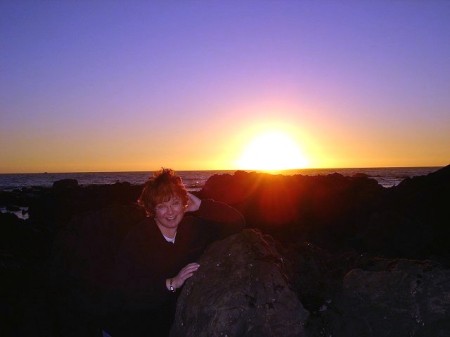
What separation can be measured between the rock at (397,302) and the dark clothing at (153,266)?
4.98 ft

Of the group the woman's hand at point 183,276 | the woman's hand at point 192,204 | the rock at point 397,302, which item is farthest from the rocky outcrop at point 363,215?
the woman's hand at point 183,276

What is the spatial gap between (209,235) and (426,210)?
1012 centimetres

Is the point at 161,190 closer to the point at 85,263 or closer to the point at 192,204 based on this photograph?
the point at 192,204

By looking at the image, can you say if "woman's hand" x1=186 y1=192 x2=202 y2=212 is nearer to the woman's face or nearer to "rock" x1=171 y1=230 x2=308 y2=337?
the woman's face

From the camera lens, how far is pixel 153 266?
14.7 feet

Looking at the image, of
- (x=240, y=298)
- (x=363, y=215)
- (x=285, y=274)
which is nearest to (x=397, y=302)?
(x=285, y=274)

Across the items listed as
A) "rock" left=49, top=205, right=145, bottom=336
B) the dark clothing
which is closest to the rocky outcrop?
the dark clothing

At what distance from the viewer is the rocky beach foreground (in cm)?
388

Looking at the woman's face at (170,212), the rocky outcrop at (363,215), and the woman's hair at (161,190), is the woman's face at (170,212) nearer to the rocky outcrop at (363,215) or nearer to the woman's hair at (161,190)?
the woman's hair at (161,190)

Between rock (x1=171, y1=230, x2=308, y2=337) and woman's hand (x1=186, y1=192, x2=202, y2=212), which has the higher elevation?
woman's hand (x1=186, y1=192, x2=202, y2=212)

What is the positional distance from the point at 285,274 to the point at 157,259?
1.43m

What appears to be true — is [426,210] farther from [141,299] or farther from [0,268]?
[0,268]

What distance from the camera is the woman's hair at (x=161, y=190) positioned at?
4.39m

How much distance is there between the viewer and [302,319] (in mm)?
4008
